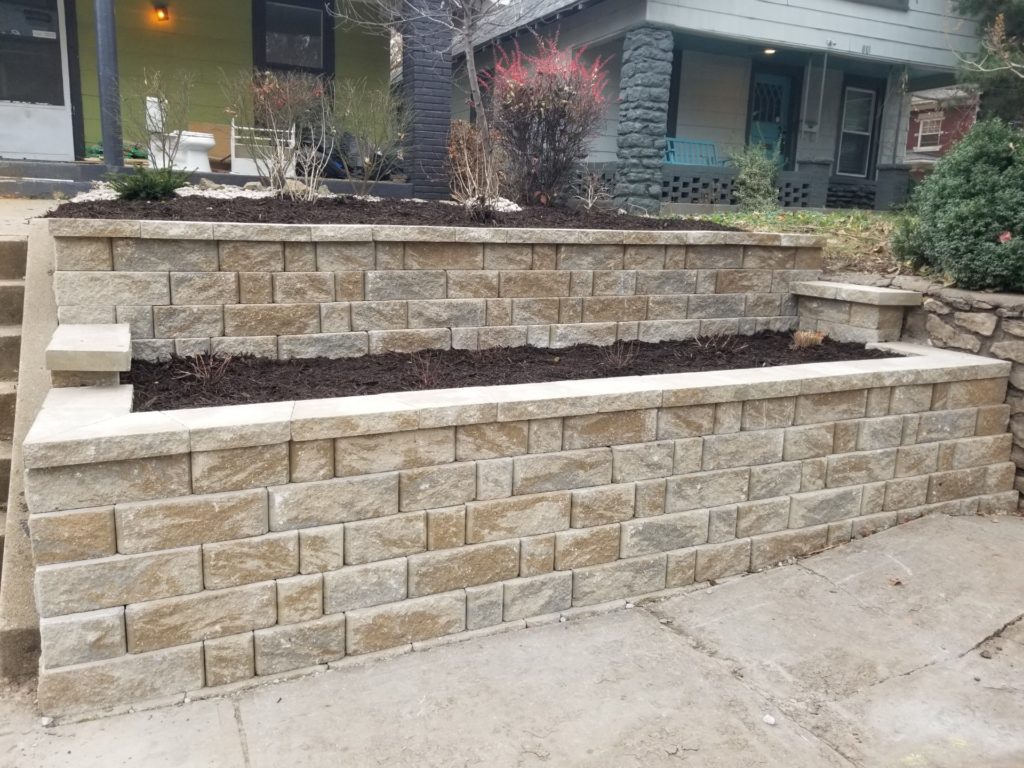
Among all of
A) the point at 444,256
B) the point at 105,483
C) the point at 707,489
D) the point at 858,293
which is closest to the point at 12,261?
the point at 444,256

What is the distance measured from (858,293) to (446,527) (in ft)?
11.6

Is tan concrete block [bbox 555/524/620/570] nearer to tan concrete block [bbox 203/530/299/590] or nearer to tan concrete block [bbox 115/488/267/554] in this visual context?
tan concrete block [bbox 203/530/299/590]

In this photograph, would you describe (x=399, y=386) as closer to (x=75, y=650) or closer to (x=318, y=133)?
(x=75, y=650)

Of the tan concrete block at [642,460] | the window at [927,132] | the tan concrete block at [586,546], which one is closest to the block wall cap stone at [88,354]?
the tan concrete block at [586,546]

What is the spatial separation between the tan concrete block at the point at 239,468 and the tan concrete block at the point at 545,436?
1012mm

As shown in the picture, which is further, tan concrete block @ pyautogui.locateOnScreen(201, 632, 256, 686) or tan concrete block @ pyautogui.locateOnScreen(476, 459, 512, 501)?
tan concrete block @ pyautogui.locateOnScreen(476, 459, 512, 501)

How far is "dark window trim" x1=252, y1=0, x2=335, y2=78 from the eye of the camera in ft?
34.7

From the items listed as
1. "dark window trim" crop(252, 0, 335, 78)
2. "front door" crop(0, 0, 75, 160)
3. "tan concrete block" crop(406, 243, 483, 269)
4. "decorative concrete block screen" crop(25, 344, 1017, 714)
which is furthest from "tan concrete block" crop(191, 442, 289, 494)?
"dark window trim" crop(252, 0, 335, 78)

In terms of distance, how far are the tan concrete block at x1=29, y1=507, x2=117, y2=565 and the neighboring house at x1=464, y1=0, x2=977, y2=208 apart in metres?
8.52

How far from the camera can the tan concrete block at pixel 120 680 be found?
2.62 m

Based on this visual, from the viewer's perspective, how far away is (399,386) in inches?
150

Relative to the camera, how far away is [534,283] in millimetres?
4855

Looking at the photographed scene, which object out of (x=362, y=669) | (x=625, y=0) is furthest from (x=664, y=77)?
(x=362, y=669)

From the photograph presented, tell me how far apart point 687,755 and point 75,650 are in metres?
2.03
